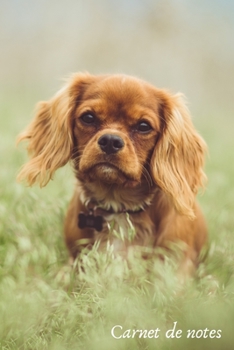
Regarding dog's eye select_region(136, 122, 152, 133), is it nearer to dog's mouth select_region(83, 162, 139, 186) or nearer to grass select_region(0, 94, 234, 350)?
dog's mouth select_region(83, 162, 139, 186)

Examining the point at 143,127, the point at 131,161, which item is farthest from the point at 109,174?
the point at 143,127

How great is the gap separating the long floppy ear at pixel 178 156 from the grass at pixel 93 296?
38 cm

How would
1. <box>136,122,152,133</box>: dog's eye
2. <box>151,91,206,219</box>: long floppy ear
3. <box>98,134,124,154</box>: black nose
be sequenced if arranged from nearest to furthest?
1. <box>98,134,124,154</box>: black nose
2. <box>136,122,152,133</box>: dog's eye
3. <box>151,91,206,219</box>: long floppy ear

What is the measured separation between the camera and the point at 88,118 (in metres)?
3.19

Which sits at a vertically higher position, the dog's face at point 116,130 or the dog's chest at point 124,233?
the dog's face at point 116,130

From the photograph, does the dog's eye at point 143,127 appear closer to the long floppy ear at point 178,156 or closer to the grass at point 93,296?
the long floppy ear at point 178,156

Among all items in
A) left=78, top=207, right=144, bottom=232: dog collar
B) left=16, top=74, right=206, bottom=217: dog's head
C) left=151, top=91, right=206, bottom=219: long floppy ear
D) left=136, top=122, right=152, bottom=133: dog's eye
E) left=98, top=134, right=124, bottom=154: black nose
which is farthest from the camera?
left=78, top=207, right=144, bottom=232: dog collar

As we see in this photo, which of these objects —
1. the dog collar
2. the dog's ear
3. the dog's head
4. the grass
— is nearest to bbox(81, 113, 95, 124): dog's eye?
the dog's head

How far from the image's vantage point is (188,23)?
8133 millimetres

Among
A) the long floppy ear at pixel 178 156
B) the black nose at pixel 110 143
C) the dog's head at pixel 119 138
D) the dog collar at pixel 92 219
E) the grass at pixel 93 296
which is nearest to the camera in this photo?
the grass at pixel 93 296

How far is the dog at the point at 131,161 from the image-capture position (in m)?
3.11

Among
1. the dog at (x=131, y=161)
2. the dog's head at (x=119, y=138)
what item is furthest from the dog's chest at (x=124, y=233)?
the dog's head at (x=119, y=138)

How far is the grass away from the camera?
2307 mm

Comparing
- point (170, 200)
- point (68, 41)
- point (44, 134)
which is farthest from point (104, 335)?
point (68, 41)
